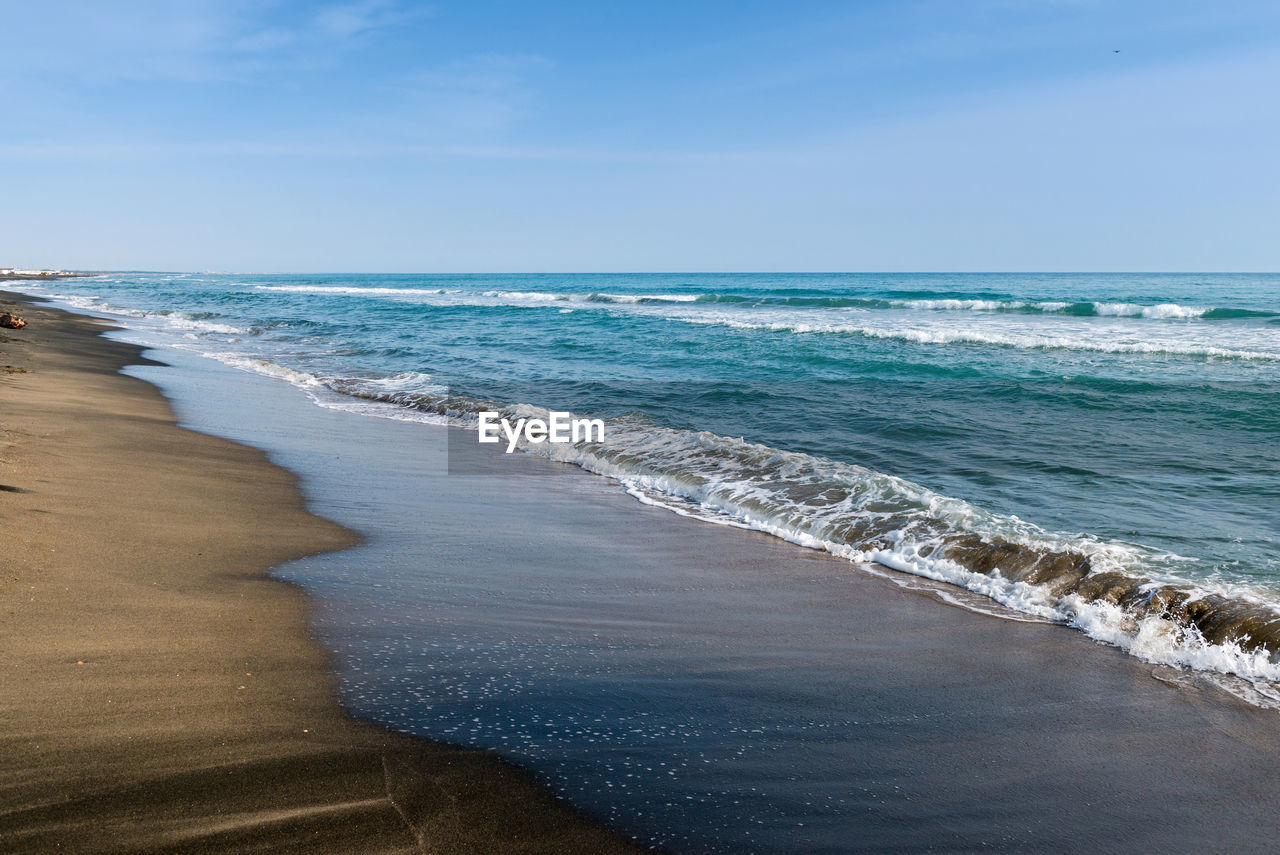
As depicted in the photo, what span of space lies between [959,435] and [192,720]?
9.15m

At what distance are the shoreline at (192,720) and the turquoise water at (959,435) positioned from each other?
11.8 feet

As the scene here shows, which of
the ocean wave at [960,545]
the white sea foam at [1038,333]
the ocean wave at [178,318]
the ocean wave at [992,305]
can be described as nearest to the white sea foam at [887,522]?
the ocean wave at [960,545]

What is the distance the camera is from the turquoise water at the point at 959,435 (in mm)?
4949

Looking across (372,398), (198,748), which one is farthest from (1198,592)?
(372,398)

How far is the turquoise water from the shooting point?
4.95 metres

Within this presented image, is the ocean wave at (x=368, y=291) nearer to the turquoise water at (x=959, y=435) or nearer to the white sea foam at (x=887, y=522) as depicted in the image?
the turquoise water at (x=959, y=435)

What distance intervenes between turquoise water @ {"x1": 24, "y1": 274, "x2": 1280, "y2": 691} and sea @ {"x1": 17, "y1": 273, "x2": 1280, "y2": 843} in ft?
0.10

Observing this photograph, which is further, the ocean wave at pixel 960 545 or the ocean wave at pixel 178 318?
the ocean wave at pixel 178 318

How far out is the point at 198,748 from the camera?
8.68 ft

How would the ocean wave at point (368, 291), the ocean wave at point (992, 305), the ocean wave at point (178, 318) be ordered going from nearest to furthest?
the ocean wave at point (178, 318) < the ocean wave at point (992, 305) < the ocean wave at point (368, 291)

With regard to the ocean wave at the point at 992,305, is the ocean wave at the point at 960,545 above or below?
below

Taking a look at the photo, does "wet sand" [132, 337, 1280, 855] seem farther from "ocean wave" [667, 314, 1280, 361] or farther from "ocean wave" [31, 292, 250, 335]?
"ocean wave" [31, 292, 250, 335]

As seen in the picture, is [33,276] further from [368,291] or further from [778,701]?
[778,701]

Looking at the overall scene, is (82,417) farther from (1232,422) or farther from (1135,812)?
(1232,422)
